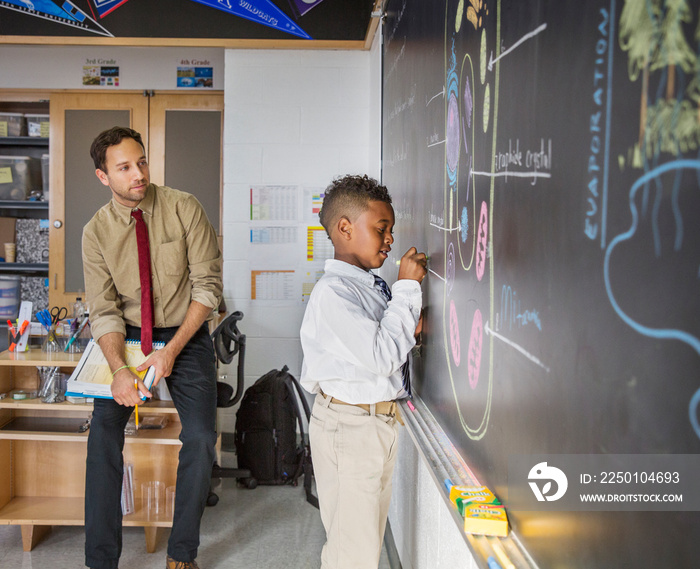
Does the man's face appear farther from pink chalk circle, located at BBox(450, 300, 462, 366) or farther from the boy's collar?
pink chalk circle, located at BBox(450, 300, 462, 366)

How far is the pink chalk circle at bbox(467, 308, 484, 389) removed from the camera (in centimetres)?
114

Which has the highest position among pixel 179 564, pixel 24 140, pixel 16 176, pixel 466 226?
pixel 24 140

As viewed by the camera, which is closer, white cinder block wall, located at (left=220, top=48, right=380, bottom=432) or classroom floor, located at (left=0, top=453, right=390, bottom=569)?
classroom floor, located at (left=0, top=453, right=390, bottom=569)

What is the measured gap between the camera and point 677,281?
51 centimetres

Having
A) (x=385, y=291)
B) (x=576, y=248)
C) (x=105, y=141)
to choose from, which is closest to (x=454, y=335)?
(x=385, y=291)

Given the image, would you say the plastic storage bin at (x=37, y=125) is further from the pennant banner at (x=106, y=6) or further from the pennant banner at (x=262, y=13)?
the pennant banner at (x=262, y=13)

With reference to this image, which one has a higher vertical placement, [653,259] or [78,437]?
[653,259]

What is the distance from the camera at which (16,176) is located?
471 centimetres

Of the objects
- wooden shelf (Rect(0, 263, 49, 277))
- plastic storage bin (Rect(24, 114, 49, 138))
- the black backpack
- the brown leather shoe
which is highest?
plastic storage bin (Rect(24, 114, 49, 138))

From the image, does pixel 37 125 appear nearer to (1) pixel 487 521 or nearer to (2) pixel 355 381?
(2) pixel 355 381

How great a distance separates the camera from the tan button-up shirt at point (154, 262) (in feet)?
7.70

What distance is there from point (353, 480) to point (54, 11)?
10.6ft

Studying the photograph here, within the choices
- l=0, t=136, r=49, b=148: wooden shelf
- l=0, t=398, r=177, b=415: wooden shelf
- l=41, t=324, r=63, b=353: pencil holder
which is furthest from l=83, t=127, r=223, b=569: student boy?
l=0, t=136, r=49, b=148: wooden shelf

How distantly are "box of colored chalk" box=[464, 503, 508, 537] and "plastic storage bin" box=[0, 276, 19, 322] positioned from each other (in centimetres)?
457
